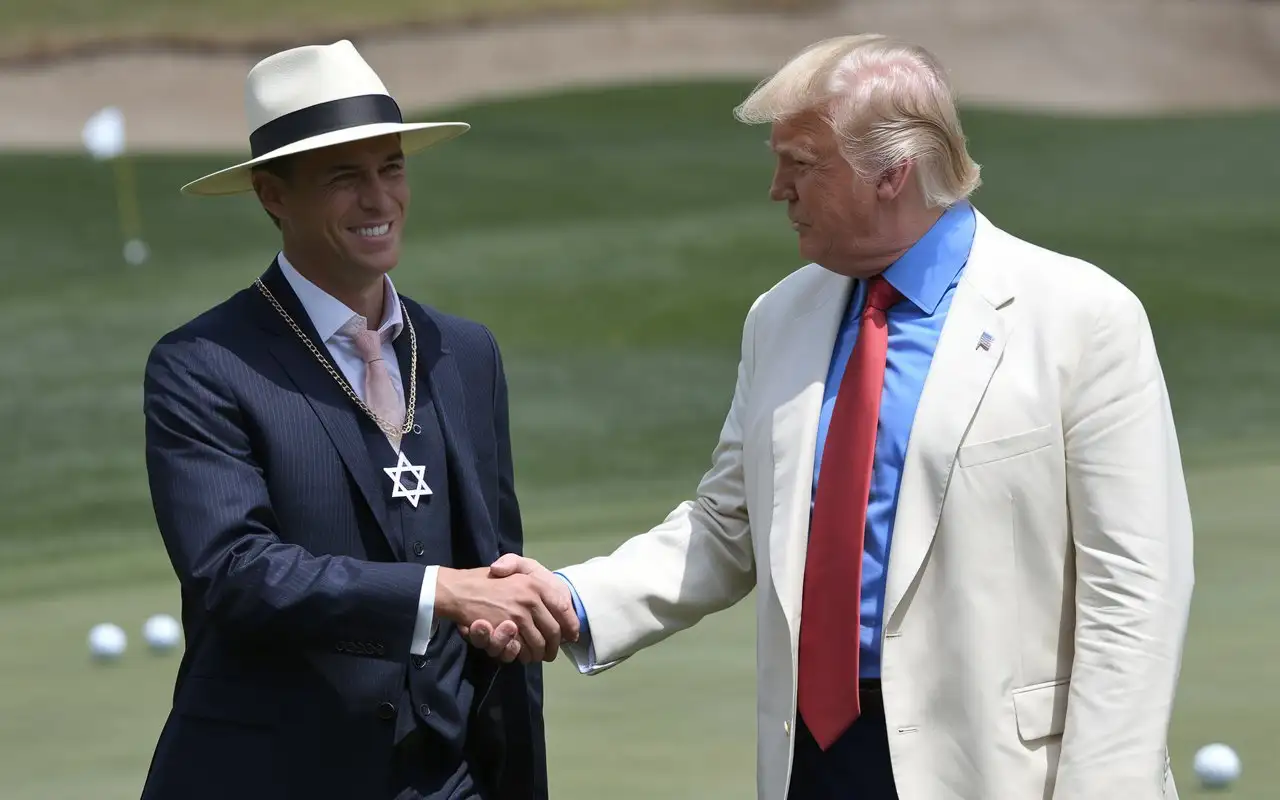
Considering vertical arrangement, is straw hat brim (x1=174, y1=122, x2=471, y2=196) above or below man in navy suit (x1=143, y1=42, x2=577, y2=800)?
above

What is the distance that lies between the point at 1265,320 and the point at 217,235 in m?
9.70

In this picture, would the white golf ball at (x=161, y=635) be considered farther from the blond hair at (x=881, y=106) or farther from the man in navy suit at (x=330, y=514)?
the blond hair at (x=881, y=106)

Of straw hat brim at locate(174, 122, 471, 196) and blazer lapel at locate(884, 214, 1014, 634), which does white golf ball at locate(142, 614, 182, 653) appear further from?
blazer lapel at locate(884, 214, 1014, 634)

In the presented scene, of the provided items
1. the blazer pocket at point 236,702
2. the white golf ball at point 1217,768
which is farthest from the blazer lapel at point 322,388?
the white golf ball at point 1217,768

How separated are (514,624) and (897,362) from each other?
2.87 ft

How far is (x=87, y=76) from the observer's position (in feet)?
85.1

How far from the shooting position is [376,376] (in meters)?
4.14

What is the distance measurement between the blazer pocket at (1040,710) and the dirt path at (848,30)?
23003 mm

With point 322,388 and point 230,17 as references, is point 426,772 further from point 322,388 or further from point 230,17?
point 230,17

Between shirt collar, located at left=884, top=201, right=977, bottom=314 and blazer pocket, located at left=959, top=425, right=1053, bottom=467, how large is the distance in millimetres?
308

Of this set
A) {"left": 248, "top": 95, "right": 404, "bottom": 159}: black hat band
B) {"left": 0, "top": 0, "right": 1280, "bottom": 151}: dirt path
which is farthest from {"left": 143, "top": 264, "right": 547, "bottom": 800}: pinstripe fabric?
{"left": 0, "top": 0, "right": 1280, "bottom": 151}: dirt path

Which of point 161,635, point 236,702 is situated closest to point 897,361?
point 236,702

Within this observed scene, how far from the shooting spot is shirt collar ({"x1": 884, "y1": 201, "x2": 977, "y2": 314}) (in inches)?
153

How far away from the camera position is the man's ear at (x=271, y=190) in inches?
165
